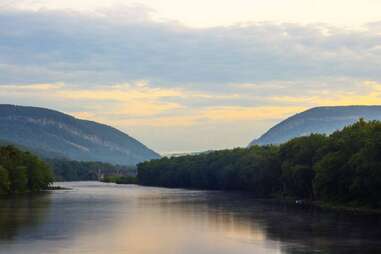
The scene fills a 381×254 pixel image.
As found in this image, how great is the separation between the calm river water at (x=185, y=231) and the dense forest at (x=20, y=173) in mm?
57689

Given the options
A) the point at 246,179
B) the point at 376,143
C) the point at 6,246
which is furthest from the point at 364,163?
the point at 246,179

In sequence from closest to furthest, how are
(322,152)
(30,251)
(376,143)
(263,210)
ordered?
(30,251) < (376,143) < (263,210) < (322,152)

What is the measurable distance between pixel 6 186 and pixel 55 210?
57231 mm

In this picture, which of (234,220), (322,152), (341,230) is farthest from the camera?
(322,152)

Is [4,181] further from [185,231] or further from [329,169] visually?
[185,231]

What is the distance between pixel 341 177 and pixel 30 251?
58853mm

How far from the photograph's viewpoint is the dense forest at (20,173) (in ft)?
489

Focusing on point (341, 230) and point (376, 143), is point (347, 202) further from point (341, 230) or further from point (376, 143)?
point (341, 230)

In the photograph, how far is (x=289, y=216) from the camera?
8175 cm

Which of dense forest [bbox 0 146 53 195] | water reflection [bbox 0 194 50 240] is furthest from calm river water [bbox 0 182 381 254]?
dense forest [bbox 0 146 53 195]

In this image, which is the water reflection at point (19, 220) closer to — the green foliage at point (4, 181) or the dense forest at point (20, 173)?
the green foliage at point (4, 181)

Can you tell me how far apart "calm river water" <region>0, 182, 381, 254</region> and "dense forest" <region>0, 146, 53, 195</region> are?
57.7 meters

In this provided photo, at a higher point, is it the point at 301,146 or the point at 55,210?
the point at 301,146

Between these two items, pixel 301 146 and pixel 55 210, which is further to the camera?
pixel 301 146
